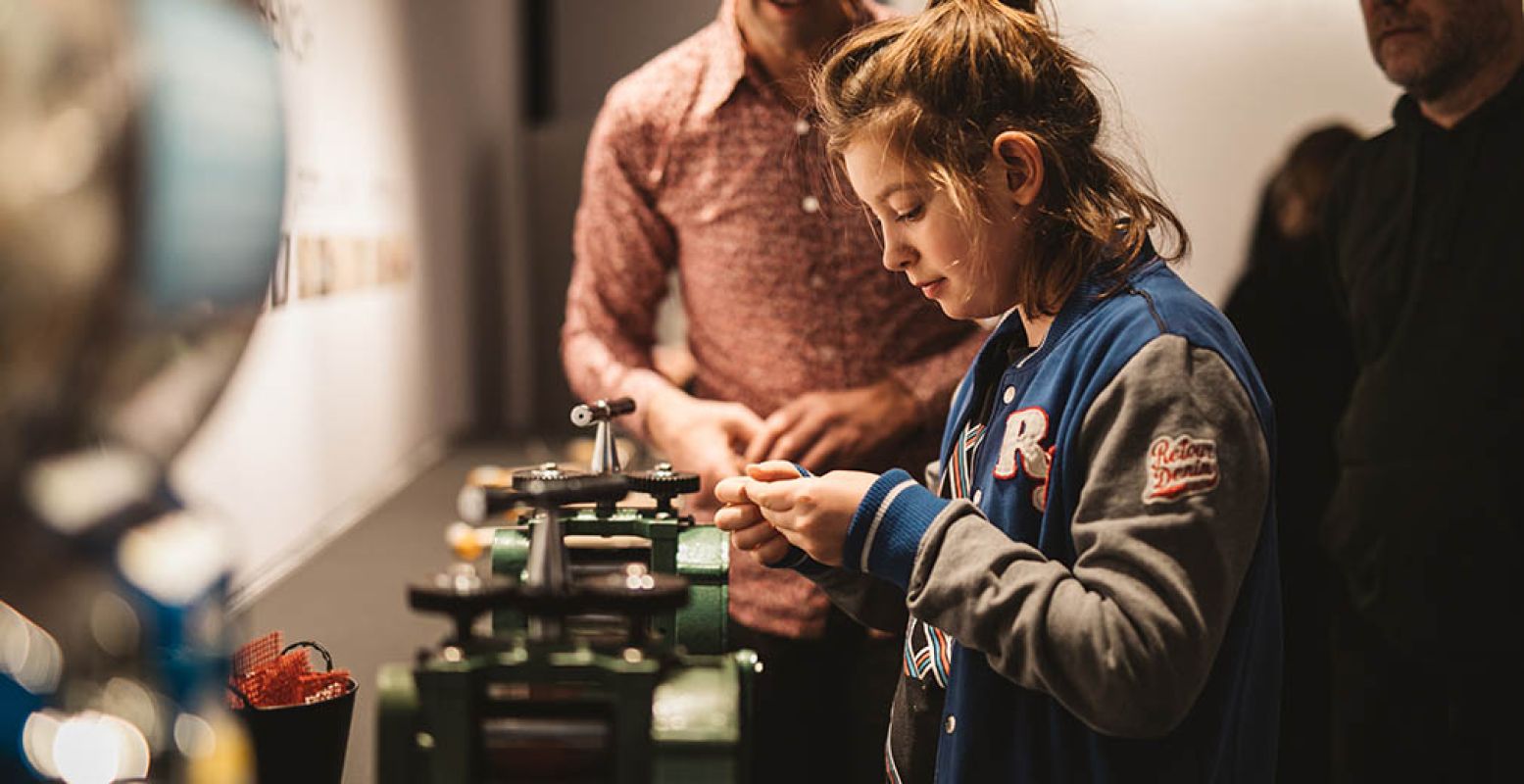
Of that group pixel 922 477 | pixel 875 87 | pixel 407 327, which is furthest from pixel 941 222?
pixel 407 327

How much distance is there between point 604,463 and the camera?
123 cm

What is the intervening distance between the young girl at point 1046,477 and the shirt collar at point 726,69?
46 cm

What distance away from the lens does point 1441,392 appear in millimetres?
2150

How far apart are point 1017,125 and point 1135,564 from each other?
0.40m

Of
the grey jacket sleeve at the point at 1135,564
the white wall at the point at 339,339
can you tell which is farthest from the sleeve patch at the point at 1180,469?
the white wall at the point at 339,339

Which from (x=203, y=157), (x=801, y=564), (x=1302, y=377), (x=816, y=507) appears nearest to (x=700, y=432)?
(x=801, y=564)

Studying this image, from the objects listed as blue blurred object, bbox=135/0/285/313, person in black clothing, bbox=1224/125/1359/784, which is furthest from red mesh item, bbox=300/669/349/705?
person in black clothing, bbox=1224/125/1359/784

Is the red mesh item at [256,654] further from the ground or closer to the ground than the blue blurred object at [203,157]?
closer to the ground

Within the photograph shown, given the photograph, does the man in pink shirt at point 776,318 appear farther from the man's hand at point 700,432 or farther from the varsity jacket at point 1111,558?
the varsity jacket at point 1111,558

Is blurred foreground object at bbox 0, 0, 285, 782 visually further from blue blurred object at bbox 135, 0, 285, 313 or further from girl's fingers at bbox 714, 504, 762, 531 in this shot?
girl's fingers at bbox 714, 504, 762, 531

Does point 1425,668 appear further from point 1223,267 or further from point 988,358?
point 988,358

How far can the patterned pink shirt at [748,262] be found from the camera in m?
1.72

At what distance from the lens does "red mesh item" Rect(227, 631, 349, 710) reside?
1202 mm

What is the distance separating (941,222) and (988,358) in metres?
0.18
